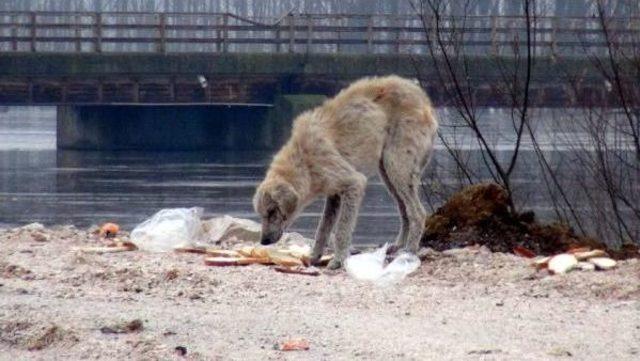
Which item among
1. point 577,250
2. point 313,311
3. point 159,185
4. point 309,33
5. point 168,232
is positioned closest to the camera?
point 313,311

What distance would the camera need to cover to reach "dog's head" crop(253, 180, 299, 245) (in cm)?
1280

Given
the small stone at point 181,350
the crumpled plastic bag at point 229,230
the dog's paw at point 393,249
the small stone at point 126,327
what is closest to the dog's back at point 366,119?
the dog's paw at point 393,249

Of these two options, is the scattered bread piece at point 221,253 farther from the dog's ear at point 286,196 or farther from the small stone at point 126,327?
the small stone at point 126,327

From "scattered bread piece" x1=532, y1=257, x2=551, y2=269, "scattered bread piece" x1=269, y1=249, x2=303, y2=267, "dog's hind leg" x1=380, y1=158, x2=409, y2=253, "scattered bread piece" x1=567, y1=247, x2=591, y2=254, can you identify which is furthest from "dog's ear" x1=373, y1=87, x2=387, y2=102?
"scattered bread piece" x1=532, y1=257, x2=551, y2=269

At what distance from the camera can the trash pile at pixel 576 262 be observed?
1155cm

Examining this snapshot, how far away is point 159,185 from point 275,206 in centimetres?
2020

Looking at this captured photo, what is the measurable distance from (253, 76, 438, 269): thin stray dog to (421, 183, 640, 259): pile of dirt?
1.38ft

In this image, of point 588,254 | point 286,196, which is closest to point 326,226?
point 286,196

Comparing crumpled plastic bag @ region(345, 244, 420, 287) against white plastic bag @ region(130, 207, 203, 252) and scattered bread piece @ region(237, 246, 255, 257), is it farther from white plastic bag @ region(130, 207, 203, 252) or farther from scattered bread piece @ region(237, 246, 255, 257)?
white plastic bag @ region(130, 207, 203, 252)

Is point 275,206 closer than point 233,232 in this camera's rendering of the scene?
Yes

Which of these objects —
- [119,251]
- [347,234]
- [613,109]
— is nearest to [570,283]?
[347,234]

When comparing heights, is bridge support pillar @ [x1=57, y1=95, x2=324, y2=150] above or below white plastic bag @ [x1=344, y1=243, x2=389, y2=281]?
below

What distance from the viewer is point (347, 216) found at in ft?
42.4

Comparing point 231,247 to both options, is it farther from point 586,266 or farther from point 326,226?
point 586,266
